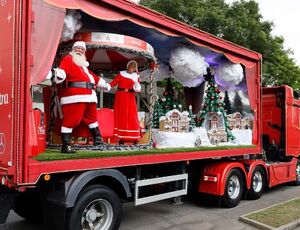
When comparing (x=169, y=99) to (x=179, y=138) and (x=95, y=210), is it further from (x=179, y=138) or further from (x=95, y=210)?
(x=95, y=210)

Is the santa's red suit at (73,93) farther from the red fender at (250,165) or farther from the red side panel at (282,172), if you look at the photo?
the red side panel at (282,172)

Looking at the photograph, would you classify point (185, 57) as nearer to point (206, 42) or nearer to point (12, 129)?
point (206, 42)

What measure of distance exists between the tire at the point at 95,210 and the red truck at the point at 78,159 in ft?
0.04

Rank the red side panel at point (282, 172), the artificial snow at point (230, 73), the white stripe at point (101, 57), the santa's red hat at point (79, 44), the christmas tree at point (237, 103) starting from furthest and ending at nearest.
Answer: the christmas tree at point (237, 103) → the red side panel at point (282, 172) → the artificial snow at point (230, 73) → the white stripe at point (101, 57) → the santa's red hat at point (79, 44)

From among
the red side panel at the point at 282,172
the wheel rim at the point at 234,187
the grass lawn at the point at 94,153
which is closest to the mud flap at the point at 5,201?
the grass lawn at the point at 94,153

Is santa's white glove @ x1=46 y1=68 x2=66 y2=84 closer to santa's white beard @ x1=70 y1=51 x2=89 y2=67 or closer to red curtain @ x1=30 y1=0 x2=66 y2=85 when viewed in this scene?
santa's white beard @ x1=70 y1=51 x2=89 y2=67

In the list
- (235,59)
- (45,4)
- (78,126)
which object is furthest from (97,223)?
(235,59)

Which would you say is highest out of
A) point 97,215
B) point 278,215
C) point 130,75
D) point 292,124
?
point 130,75

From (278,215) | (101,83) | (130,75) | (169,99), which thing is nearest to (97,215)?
(101,83)

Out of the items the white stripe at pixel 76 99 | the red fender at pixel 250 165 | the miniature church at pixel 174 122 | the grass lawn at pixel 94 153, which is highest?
the white stripe at pixel 76 99

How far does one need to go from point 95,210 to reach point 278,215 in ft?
11.0

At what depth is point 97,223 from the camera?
5059 mm

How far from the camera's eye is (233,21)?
16.3m

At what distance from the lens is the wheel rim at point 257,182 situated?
8412 mm
